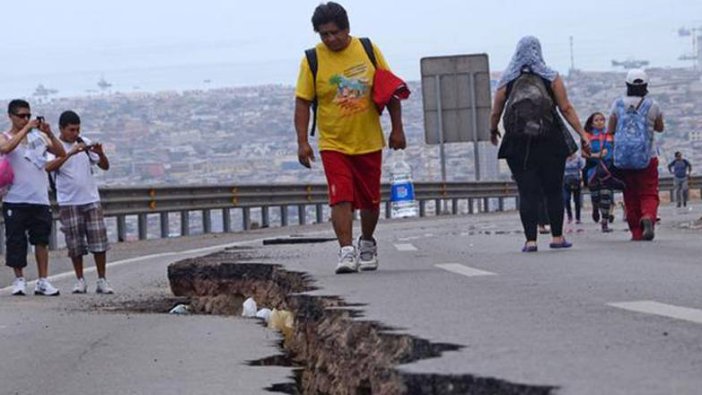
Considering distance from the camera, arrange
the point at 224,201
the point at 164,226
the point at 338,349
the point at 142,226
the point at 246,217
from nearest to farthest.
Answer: the point at 338,349 → the point at 142,226 → the point at 164,226 → the point at 224,201 → the point at 246,217

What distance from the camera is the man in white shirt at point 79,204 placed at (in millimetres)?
13281

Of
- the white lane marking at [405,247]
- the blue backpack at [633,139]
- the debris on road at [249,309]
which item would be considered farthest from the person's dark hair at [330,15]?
the blue backpack at [633,139]

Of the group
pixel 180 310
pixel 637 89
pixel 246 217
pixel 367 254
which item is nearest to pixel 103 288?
pixel 180 310

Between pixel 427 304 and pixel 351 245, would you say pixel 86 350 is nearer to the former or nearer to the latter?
pixel 427 304

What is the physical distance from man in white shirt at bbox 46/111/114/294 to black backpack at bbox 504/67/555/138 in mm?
3215

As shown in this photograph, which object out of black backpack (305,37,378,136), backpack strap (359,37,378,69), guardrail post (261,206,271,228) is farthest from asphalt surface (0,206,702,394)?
guardrail post (261,206,271,228)

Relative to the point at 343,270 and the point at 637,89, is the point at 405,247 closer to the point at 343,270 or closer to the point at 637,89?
the point at 637,89

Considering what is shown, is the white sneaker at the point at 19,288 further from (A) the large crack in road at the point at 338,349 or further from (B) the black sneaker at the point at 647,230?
(B) the black sneaker at the point at 647,230

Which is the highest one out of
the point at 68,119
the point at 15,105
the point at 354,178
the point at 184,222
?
the point at 15,105

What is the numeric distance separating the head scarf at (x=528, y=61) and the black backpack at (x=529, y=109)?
62 mm

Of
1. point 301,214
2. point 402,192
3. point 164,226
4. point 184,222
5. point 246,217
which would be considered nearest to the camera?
point 164,226

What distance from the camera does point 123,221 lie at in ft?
85.6

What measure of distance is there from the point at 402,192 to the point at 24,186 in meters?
26.5

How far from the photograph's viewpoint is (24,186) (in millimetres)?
13266
